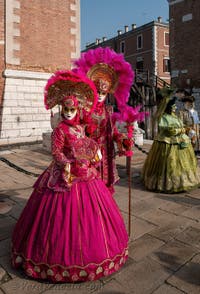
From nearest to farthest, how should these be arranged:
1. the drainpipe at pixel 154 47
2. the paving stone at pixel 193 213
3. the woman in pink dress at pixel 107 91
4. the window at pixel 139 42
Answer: the woman in pink dress at pixel 107 91 < the paving stone at pixel 193 213 < the drainpipe at pixel 154 47 < the window at pixel 139 42

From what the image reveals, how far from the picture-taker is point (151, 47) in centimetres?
3244

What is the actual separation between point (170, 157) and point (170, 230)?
181 centimetres

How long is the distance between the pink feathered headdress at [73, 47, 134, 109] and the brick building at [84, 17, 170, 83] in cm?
2876

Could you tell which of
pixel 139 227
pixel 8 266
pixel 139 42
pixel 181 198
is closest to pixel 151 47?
pixel 139 42

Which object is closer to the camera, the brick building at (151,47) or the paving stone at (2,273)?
the paving stone at (2,273)

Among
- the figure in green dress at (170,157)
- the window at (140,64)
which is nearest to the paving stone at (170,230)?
the figure in green dress at (170,157)

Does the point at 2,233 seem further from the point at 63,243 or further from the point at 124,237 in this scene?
the point at 124,237

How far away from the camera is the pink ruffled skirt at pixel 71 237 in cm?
236

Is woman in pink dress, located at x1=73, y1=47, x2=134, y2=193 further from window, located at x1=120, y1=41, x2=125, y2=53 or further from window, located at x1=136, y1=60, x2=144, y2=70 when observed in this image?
window, located at x1=120, y1=41, x2=125, y2=53

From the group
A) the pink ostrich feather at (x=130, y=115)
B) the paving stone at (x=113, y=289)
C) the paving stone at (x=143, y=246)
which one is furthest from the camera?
the pink ostrich feather at (x=130, y=115)

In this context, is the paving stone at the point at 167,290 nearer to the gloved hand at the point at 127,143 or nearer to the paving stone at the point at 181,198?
the gloved hand at the point at 127,143

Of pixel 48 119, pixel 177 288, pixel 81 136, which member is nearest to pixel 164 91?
pixel 81 136

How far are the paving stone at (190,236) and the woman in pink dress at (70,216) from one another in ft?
3.20

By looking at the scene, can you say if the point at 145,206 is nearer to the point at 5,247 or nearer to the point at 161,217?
the point at 161,217
